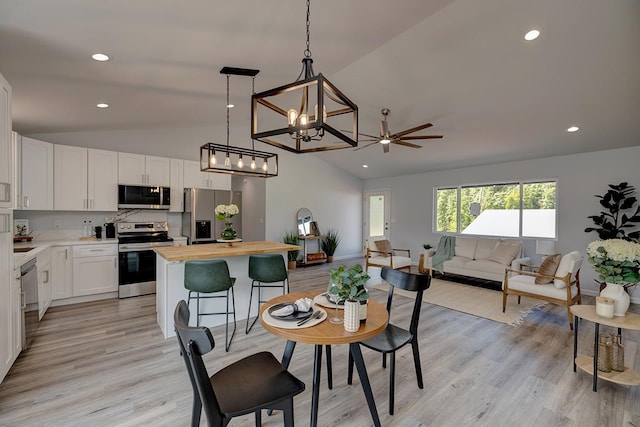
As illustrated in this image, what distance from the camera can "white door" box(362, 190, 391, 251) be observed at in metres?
8.75

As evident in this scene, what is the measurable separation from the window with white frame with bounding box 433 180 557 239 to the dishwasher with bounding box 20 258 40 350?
24.5 ft

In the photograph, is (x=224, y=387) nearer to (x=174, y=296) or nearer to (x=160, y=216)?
(x=174, y=296)

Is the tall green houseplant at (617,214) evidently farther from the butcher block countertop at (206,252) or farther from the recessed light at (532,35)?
the butcher block countertop at (206,252)

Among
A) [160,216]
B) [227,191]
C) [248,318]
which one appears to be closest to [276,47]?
[248,318]

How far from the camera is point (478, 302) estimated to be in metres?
4.61

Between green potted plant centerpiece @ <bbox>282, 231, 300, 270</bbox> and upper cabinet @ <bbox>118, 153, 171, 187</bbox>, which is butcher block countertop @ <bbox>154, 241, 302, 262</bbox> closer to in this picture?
upper cabinet @ <bbox>118, 153, 171, 187</bbox>

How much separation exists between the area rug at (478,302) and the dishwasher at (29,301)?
15.4 feet

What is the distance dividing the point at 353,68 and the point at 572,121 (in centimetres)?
329

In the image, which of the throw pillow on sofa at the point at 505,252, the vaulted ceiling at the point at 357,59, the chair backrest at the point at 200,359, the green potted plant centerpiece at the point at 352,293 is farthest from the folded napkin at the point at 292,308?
the throw pillow on sofa at the point at 505,252

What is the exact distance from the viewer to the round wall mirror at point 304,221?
7910 millimetres

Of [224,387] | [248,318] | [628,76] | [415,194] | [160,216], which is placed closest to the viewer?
[224,387]

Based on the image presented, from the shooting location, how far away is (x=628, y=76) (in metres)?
3.23

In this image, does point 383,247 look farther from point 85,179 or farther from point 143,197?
point 85,179

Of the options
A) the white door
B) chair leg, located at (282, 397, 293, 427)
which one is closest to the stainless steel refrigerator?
chair leg, located at (282, 397, 293, 427)
